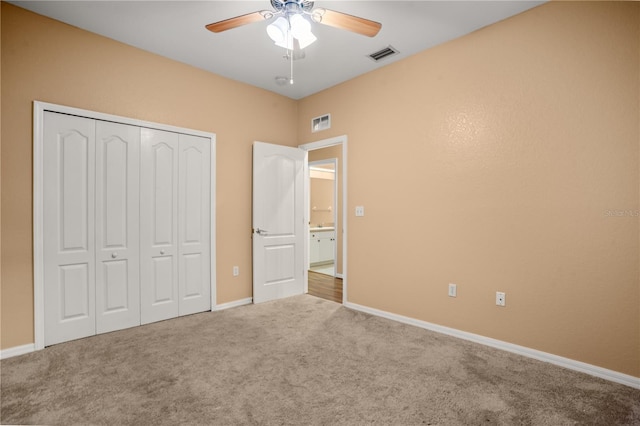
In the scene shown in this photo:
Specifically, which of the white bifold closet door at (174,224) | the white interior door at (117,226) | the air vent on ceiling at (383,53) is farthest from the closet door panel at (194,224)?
the air vent on ceiling at (383,53)

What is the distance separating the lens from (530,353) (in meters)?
2.67

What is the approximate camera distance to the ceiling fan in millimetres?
2227

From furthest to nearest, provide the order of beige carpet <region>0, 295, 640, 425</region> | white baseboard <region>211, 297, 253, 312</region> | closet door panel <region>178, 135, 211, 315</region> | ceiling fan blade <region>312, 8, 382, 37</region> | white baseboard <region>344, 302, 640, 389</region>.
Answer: white baseboard <region>211, 297, 253, 312</region> < closet door panel <region>178, 135, 211, 315</region> < white baseboard <region>344, 302, 640, 389</region> < ceiling fan blade <region>312, 8, 382, 37</region> < beige carpet <region>0, 295, 640, 425</region>

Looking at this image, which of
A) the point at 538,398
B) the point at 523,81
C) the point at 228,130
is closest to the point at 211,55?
the point at 228,130

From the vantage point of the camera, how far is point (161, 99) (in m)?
3.53

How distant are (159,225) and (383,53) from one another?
3.01 meters

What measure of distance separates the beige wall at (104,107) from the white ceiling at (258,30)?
0.52ft

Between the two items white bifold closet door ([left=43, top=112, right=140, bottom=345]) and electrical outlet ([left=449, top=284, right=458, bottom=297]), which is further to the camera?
electrical outlet ([left=449, top=284, right=458, bottom=297])

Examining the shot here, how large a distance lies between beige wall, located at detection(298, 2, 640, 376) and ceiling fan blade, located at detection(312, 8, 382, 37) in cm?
127

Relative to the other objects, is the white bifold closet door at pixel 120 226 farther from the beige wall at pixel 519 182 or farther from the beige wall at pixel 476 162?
the beige wall at pixel 519 182

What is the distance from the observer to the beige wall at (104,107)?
2656 millimetres

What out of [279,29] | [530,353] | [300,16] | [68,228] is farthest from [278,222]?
[530,353]

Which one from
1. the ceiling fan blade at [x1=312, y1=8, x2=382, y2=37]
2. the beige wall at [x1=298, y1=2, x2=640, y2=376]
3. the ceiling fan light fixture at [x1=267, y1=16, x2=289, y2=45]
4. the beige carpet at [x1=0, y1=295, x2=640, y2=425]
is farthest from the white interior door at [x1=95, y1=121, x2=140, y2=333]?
the beige wall at [x1=298, y1=2, x2=640, y2=376]

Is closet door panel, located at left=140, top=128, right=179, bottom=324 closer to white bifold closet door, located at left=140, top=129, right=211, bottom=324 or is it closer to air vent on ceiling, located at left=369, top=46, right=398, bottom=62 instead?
white bifold closet door, located at left=140, top=129, right=211, bottom=324
